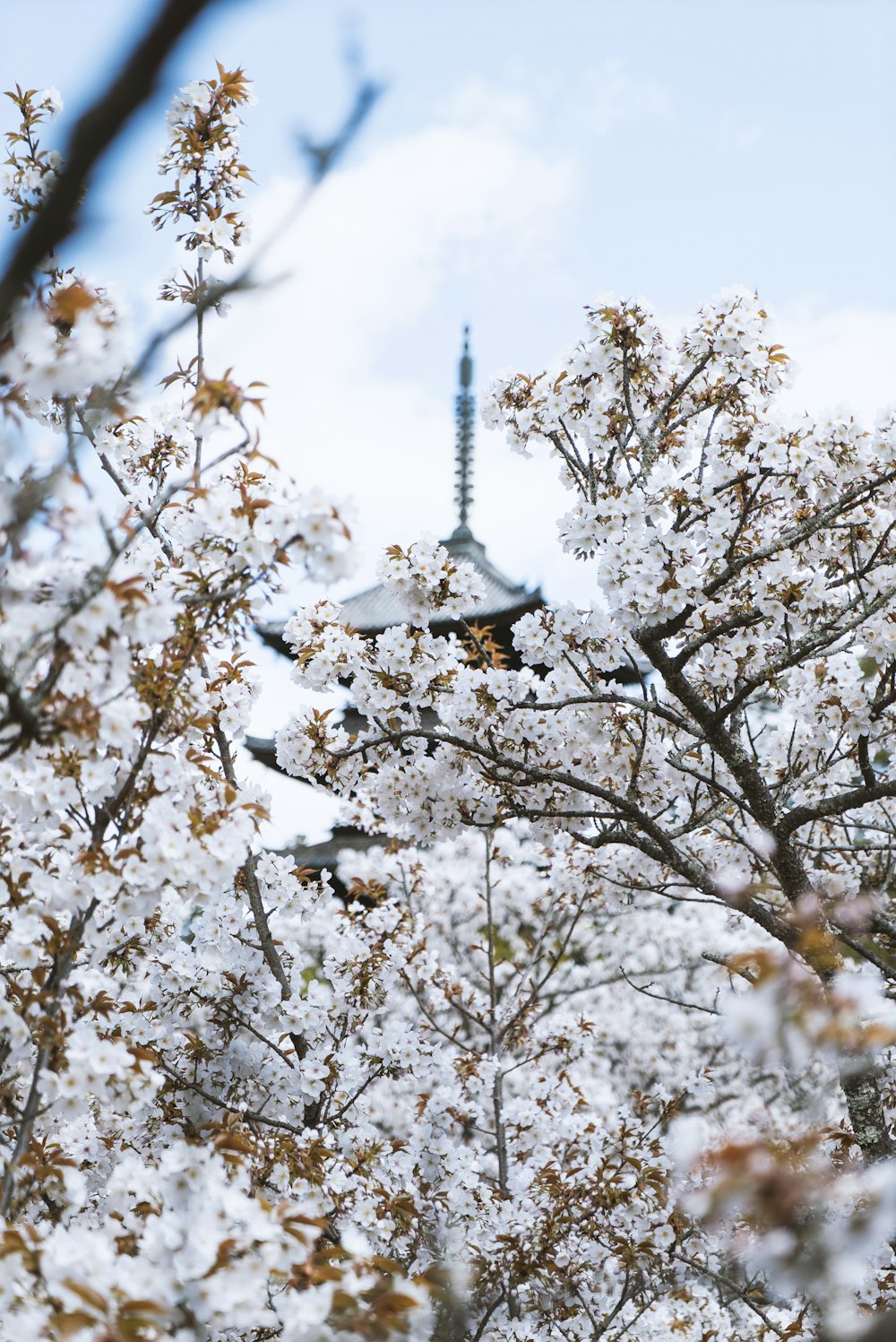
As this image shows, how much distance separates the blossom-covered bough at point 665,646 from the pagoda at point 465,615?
7889 millimetres

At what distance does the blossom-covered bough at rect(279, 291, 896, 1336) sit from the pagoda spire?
14.2 m

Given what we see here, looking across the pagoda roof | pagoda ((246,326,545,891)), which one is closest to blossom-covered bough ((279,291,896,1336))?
pagoda ((246,326,545,891))

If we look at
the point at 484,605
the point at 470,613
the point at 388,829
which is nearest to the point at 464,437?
the point at 484,605

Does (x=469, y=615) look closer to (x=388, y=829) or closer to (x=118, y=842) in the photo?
(x=388, y=829)

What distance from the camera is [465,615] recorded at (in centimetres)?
1362

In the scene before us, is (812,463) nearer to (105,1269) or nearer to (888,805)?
(888,805)

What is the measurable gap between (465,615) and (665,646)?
9.18 metres

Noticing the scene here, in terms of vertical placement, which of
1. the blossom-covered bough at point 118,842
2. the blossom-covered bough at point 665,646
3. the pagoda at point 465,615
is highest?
the pagoda at point 465,615

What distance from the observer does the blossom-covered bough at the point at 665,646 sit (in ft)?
13.0

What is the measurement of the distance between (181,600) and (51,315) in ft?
2.45

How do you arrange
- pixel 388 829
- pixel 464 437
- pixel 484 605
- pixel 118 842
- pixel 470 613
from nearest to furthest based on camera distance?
pixel 118 842 < pixel 388 829 < pixel 470 613 < pixel 484 605 < pixel 464 437

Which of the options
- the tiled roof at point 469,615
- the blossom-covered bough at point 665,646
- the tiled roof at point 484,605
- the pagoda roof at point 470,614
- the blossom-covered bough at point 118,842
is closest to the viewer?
the blossom-covered bough at point 118,842

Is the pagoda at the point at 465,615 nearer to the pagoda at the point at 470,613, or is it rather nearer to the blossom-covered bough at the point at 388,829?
the pagoda at the point at 470,613

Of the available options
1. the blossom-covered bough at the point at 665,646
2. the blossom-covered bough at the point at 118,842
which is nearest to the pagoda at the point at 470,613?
the blossom-covered bough at the point at 665,646
